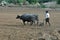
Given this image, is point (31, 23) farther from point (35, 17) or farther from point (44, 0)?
point (44, 0)

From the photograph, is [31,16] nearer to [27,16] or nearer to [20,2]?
[27,16]

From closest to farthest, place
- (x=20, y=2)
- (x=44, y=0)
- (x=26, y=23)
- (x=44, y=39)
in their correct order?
(x=44, y=39)
(x=26, y=23)
(x=20, y=2)
(x=44, y=0)

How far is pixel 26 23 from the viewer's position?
20359 mm

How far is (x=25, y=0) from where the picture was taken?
198 ft

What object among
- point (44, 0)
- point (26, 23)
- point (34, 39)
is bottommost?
point (44, 0)

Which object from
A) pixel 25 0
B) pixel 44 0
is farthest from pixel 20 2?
pixel 44 0

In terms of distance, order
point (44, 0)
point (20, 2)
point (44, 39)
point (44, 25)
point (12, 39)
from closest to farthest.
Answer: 1. point (44, 39)
2. point (12, 39)
3. point (44, 25)
4. point (20, 2)
5. point (44, 0)

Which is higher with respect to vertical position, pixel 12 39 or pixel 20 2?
pixel 12 39

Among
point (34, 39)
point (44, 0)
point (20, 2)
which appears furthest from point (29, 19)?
point (44, 0)

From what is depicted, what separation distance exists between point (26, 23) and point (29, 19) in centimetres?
92

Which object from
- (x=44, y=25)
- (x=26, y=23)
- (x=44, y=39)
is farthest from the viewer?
(x=26, y=23)

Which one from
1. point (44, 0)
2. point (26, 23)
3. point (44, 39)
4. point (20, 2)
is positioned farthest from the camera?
point (44, 0)

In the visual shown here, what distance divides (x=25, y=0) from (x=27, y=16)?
41.1 m

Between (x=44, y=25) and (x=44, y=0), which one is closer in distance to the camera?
(x=44, y=25)
